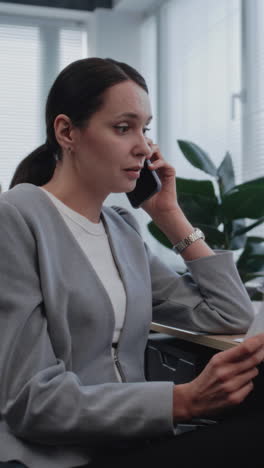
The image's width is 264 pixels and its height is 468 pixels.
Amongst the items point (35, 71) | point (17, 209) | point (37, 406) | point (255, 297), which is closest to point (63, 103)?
point (17, 209)

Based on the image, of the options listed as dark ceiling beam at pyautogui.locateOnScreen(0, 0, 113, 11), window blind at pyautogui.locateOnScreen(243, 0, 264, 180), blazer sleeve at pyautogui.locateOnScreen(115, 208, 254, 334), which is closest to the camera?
blazer sleeve at pyautogui.locateOnScreen(115, 208, 254, 334)

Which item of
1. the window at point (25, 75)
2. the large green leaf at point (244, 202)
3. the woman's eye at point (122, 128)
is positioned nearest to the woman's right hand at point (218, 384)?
the woman's eye at point (122, 128)

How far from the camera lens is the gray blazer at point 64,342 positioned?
90 cm

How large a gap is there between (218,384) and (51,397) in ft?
0.81

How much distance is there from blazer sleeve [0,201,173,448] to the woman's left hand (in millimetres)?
513

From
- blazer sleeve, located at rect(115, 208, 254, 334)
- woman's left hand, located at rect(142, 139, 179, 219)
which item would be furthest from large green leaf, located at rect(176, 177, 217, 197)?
blazer sleeve, located at rect(115, 208, 254, 334)

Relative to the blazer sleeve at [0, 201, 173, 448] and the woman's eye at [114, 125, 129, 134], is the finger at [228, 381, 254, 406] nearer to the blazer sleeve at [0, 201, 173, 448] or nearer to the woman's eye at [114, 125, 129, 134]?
the blazer sleeve at [0, 201, 173, 448]

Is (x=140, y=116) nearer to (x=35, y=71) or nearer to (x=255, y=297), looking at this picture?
(x=255, y=297)

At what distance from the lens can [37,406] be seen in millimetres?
895

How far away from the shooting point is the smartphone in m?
1.40

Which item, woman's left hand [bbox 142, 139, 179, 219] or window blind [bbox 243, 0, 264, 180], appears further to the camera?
window blind [bbox 243, 0, 264, 180]

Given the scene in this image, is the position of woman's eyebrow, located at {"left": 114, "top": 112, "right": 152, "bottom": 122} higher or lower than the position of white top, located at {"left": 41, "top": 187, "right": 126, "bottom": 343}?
higher

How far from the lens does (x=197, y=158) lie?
236cm

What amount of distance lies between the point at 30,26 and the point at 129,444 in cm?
388
